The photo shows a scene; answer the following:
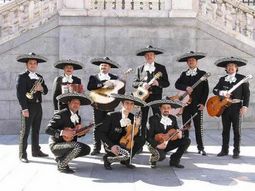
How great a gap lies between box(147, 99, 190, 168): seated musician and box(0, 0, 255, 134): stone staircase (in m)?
4.42

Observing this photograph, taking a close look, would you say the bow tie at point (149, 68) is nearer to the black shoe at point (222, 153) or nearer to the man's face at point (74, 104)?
the man's face at point (74, 104)

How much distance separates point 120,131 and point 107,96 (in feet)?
2.96

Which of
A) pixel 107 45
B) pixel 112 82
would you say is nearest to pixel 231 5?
pixel 107 45

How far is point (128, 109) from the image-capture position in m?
6.73

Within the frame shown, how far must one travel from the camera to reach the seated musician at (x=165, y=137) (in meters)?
6.61

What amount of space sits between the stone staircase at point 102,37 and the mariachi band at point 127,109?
3.41m

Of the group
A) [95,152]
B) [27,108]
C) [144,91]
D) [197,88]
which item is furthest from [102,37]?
[27,108]

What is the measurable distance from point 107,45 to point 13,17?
9.05 feet

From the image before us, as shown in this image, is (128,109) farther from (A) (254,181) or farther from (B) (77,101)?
(A) (254,181)

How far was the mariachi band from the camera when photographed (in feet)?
21.6

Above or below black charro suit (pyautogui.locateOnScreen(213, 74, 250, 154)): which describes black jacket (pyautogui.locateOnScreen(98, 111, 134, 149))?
below

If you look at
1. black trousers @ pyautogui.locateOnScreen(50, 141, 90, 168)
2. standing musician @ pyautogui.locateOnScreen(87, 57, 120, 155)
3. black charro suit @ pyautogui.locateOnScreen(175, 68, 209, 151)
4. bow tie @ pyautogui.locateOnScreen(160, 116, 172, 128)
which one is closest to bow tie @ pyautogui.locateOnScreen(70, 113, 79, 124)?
black trousers @ pyautogui.locateOnScreen(50, 141, 90, 168)

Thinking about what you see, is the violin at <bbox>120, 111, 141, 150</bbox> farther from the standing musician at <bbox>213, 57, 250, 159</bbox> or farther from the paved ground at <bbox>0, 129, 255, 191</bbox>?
the standing musician at <bbox>213, 57, 250, 159</bbox>

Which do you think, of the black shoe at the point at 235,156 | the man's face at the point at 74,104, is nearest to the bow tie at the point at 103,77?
the man's face at the point at 74,104
